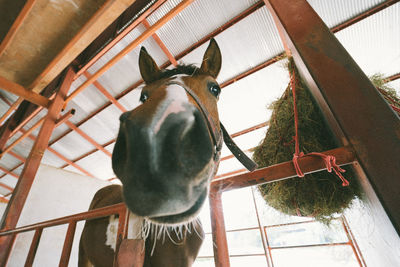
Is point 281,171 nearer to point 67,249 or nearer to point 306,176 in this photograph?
point 306,176

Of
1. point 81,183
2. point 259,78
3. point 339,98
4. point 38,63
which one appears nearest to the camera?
point 339,98

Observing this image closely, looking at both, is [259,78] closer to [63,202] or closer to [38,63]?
[38,63]

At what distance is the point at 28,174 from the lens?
329 cm

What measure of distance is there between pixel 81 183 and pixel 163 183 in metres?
9.18

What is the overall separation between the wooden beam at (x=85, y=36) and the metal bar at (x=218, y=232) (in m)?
2.48

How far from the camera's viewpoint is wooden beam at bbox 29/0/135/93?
2234 mm

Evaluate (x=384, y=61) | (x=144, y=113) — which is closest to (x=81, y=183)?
(x=144, y=113)

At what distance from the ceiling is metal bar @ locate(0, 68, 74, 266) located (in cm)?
67

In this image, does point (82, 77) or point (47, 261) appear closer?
point (47, 261)

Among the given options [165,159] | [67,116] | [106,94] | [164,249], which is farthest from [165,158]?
[106,94]

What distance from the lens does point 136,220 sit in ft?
3.16

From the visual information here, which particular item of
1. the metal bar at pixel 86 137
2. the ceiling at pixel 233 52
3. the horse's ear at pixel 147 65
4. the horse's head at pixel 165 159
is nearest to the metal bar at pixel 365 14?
the ceiling at pixel 233 52

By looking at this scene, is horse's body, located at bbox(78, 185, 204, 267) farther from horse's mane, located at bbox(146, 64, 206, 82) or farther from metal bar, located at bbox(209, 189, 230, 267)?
horse's mane, located at bbox(146, 64, 206, 82)

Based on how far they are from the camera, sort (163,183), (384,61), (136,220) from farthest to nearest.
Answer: (384,61) < (136,220) < (163,183)
